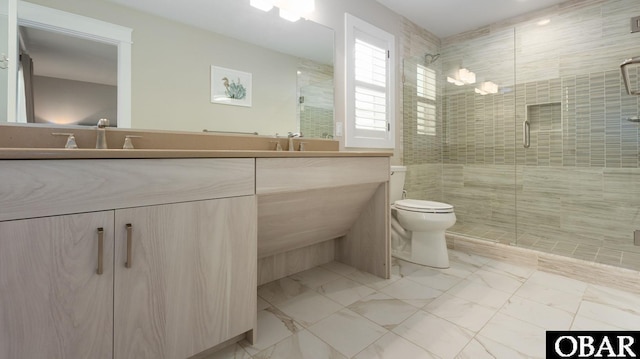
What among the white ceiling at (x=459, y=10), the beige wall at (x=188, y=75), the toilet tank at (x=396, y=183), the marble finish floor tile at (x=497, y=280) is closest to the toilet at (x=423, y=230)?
the toilet tank at (x=396, y=183)

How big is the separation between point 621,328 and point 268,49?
2299 mm

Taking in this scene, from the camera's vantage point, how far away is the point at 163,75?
1418 millimetres

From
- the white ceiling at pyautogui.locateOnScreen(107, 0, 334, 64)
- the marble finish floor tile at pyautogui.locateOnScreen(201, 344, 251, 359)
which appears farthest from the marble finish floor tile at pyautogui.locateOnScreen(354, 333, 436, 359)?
the white ceiling at pyautogui.locateOnScreen(107, 0, 334, 64)

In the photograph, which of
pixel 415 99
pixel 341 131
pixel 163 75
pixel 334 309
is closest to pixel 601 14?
pixel 415 99

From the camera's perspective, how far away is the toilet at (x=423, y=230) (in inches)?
78.5

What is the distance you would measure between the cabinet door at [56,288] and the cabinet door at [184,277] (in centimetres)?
4

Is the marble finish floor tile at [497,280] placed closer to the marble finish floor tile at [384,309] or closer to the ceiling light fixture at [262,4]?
the marble finish floor tile at [384,309]

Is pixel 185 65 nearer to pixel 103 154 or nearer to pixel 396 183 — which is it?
pixel 103 154

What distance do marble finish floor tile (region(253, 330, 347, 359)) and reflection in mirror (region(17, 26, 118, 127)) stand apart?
119cm

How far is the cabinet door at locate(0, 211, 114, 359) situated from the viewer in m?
0.72

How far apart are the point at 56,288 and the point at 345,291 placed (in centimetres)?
132

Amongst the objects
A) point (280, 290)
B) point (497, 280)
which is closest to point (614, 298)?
point (497, 280)

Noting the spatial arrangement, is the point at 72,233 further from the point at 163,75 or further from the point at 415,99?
the point at 415,99

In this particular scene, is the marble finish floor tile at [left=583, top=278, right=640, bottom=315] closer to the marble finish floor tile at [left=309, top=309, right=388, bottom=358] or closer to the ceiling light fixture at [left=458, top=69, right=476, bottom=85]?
the marble finish floor tile at [left=309, top=309, right=388, bottom=358]
